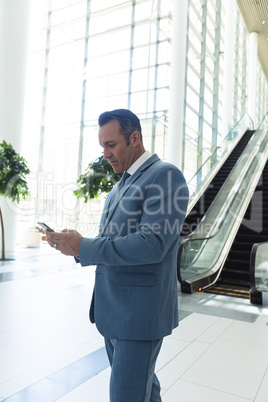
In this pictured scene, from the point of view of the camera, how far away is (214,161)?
13086 millimetres

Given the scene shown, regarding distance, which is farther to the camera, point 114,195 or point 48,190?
point 48,190

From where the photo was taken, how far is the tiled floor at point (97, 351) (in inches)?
105

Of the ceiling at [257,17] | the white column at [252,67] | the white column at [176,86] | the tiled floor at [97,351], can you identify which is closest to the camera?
the tiled floor at [97,351]

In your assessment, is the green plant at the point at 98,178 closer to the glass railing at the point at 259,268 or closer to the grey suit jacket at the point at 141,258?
the glass railing at the point at 259,268

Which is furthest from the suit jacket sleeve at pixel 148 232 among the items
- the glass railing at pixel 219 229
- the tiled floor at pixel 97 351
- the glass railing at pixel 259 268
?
the glass railing at pixel 219 229

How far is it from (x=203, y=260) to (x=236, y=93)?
19.3m

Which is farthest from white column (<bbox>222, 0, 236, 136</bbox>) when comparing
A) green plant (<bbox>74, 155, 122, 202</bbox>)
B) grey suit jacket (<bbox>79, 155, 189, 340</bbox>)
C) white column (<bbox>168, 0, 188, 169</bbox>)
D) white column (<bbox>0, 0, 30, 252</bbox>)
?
grey suit jacket (<bbox>79, 155, 189, 340</bbox>)

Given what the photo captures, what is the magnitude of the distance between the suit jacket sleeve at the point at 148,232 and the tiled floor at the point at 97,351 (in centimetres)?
169

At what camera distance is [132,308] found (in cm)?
132

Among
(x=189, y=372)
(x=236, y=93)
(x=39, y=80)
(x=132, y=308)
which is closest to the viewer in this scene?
(x=132, y=308)

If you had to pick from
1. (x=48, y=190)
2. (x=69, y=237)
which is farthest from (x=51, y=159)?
(x=69, y=237)

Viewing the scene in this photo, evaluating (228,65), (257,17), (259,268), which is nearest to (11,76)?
(259,268)

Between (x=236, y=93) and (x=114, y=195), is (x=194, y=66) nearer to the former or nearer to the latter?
(x=236, y=93)

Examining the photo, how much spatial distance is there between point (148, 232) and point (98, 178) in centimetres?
692
